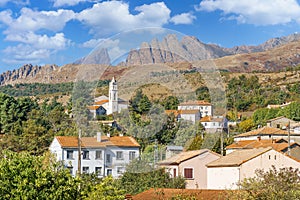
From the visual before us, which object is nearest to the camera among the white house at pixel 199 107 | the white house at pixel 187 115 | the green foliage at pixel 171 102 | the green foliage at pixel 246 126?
the white house at pixel 187 115

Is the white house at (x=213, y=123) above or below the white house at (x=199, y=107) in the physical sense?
below

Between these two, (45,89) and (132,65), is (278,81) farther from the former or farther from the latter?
(132,65)

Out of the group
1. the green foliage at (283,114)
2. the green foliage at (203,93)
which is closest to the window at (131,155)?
the green foliage at (203,93)

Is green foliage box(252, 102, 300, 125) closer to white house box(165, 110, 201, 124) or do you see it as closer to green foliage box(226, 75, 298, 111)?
green foliage box(226, 75, 298, 111)

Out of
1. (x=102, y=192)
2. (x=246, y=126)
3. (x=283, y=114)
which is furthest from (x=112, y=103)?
(x=283, y=114)

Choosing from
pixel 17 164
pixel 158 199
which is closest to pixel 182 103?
pixel 17 164

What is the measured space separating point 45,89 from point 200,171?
138m

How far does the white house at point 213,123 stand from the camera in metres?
8.02

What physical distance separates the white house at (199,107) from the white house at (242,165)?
1595cm

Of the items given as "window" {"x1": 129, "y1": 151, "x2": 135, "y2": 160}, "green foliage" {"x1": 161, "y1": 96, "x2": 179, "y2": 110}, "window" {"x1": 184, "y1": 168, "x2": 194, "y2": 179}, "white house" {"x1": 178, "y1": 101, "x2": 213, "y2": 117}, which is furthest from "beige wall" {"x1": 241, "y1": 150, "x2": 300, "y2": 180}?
"green foliage" {"x1": 161, "y1": 96, "x2": 179, "y2": 110}

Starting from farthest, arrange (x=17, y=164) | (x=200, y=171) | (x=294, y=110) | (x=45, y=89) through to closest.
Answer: (x=45, y=89) < (x=294, y=110) < (x=200, y=171) < (x=17, y=164)

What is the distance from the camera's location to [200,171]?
26469 millimetres

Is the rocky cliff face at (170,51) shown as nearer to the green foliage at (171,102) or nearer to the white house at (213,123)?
the green foliage at (171,102)

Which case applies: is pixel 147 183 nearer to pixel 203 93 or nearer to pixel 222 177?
pixel 222 177
